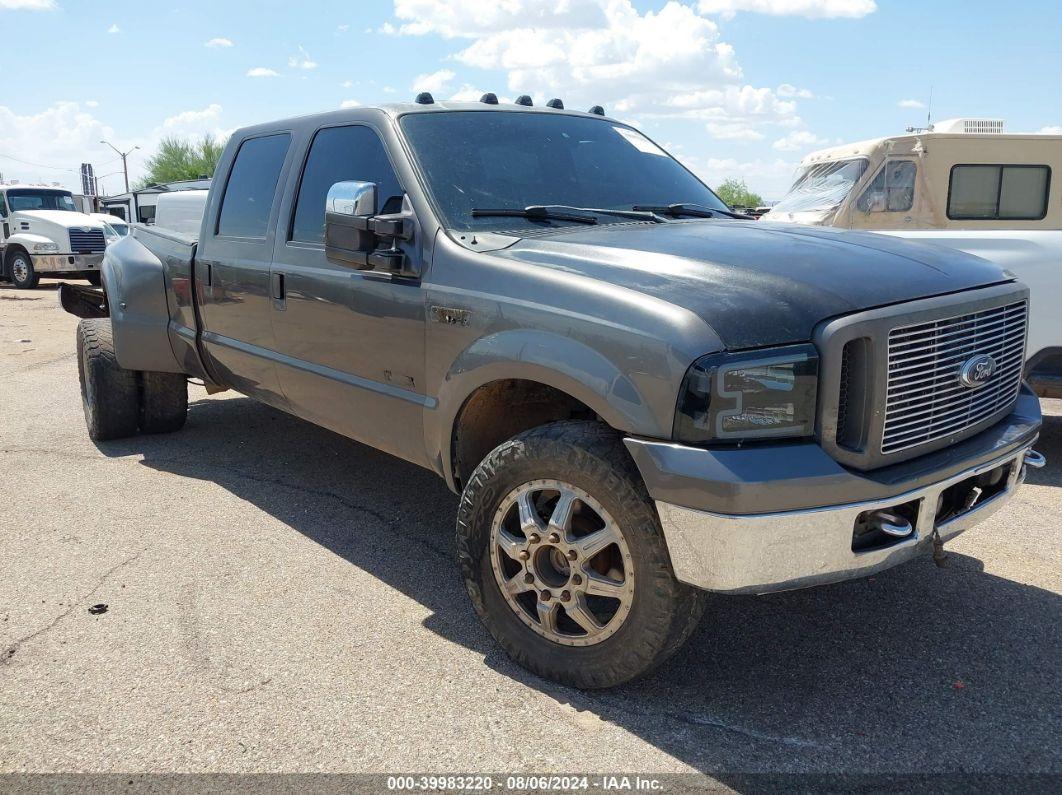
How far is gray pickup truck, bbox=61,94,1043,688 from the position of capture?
2473mm

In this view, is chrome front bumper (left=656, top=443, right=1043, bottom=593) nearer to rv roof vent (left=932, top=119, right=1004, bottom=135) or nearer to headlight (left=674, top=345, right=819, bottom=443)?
headlight (left=674, top=345, right=819, bottom=443)

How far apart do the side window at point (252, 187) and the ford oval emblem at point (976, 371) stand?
318 centimetres

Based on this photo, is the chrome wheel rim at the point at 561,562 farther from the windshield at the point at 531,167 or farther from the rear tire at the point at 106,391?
the rear tire at the point at 106,391

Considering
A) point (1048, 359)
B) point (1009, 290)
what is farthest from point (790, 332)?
point (1048, 359)

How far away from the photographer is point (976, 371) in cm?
283

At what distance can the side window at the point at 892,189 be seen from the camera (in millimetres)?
8617

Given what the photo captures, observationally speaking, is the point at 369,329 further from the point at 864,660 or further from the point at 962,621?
the point at 962,621

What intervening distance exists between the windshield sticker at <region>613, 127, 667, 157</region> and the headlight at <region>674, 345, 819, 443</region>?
7.14 feet

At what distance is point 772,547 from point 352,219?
194 centimetres

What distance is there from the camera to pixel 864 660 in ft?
10.2

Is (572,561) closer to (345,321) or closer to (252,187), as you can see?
(345,321)

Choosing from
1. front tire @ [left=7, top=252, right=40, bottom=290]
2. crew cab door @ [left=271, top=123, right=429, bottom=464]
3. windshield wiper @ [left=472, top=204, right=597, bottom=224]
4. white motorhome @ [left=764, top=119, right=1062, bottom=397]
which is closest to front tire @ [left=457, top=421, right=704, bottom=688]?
crew cab door @ [left=271, top=123, right=429, bottom=464]

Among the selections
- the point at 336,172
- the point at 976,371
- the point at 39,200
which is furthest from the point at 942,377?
the point at 39,200

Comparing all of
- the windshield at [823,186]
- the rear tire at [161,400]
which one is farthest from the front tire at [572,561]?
the windshield at [823,186]
